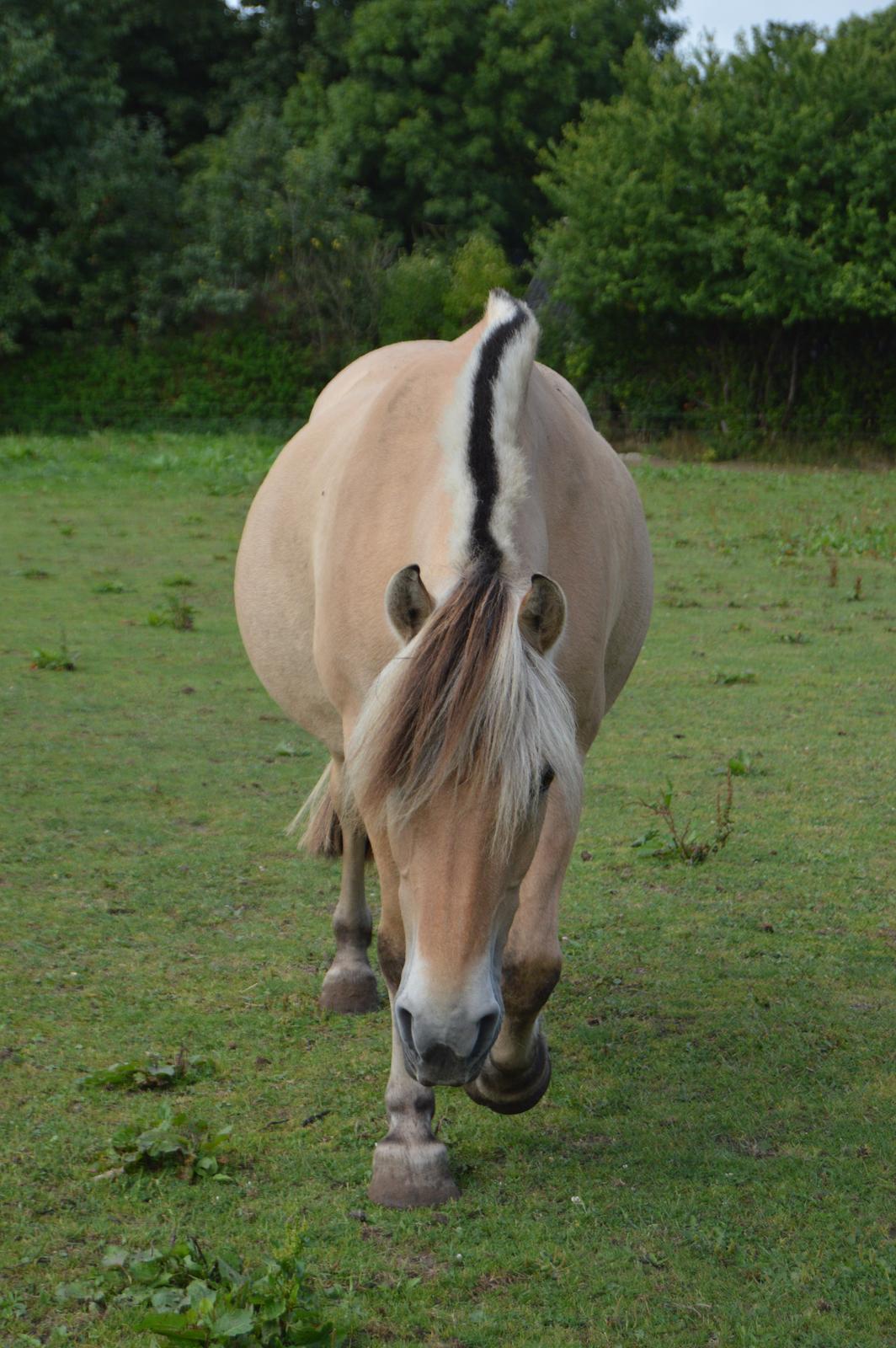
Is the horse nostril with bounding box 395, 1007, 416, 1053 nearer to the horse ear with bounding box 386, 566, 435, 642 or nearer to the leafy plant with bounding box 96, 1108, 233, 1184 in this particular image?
the horse ear with bounding box 386, 566, 435, 642

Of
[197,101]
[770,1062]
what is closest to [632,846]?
[770,1062]

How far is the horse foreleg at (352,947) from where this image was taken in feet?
12.6

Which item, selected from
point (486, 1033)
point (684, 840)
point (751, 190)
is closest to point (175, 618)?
point (684, 840)

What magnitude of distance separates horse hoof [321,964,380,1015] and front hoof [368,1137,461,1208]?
3.20 ft

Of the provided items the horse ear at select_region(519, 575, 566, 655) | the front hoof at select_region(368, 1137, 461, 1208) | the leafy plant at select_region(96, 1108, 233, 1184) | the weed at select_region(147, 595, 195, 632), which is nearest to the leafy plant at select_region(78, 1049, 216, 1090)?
the leafy plant at select_region(96, 1108, 233, 1184)

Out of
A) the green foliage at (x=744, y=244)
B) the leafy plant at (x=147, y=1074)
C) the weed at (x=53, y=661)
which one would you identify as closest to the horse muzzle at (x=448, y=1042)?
the leafy plant at (x=147, y=1074)

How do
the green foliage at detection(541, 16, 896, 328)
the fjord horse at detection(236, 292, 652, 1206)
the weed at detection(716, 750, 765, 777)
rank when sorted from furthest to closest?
the green foliage at detection(541, 16, 896, 328) → the weed at detection(716, 750, 765, 777) → the fjord horse at detection(236, 292, 652, 1206)

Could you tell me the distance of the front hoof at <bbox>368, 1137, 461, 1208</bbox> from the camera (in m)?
2.80

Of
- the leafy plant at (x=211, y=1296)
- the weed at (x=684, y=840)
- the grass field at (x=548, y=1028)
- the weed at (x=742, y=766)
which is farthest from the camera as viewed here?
the weed at (x=742, y=766)

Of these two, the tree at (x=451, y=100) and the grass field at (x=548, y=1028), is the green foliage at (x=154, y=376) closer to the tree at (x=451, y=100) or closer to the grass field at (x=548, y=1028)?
the tree at (x=451, y=100)

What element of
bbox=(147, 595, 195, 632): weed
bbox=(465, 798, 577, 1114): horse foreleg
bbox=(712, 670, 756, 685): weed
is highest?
bbox=(465, 798, 577, 1114): horse foreleg

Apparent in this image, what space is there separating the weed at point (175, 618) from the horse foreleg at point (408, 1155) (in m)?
6.66

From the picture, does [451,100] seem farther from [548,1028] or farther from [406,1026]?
[406,1026]

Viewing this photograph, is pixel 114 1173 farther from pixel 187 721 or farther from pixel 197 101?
pixel 197 101
